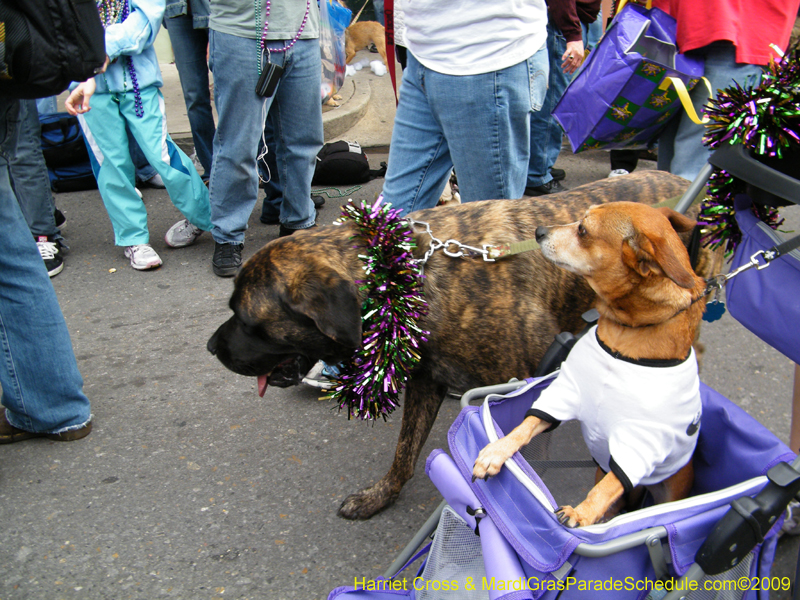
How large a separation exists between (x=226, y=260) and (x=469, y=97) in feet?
8.19

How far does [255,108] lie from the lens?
398 centimetres

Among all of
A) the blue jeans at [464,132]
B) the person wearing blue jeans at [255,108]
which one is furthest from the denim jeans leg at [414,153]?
the person wearing blue jeans at [255,108]

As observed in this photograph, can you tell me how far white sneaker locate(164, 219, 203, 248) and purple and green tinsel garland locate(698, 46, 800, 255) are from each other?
3944 millimetres

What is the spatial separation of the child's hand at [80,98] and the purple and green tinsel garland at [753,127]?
3.52 metres

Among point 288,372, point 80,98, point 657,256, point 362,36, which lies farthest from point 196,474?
point 362,36

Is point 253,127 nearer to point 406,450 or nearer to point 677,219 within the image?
point 406,450

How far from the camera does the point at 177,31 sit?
4477 mm

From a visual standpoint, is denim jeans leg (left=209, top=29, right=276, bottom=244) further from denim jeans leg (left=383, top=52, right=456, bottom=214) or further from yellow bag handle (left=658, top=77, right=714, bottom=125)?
yellow bag handle (left=658, top=77, right=714, bottom=125)

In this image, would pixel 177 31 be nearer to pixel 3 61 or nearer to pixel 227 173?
pixel 227 173

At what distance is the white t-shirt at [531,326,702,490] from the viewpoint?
1508 mm

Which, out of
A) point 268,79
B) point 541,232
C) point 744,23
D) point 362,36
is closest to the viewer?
point 541,232

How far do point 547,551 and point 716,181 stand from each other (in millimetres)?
1362

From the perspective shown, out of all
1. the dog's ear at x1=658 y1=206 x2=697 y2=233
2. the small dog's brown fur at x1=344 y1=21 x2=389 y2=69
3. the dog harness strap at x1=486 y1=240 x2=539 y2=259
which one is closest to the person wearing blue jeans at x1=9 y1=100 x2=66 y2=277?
the dog harness strap at x1=486 y1=240 x2=539 y2=259

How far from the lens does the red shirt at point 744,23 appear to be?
2.97 metres
